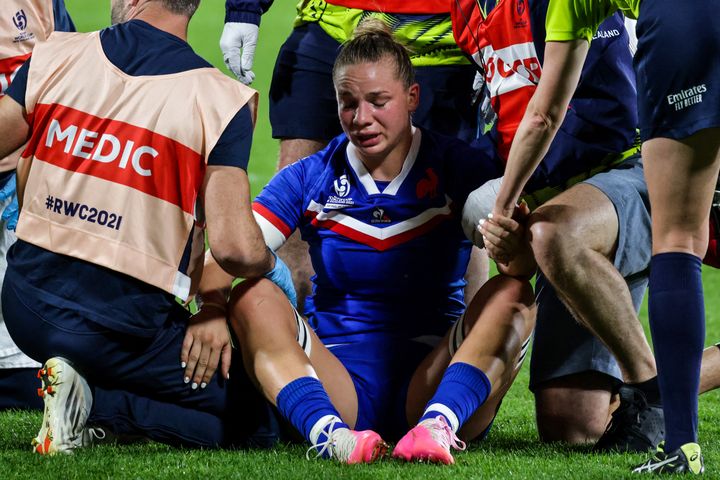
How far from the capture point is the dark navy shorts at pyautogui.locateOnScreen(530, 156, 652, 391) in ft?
10.4

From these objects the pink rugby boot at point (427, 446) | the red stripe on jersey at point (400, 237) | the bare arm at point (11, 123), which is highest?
the bare arm at point (11, 123)

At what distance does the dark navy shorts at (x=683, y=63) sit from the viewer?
251 centimetres

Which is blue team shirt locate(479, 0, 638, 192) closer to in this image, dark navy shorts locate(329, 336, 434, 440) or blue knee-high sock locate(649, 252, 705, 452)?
dark navy shorts locate(329, 336, 434, 440)

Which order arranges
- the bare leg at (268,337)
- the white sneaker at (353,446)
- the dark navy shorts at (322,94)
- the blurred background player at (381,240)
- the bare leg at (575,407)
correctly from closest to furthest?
the white sneaker at (353,446), the bare leg at (268,337), the blurred background player at (381,240), the bare leg at (575,407), the dark navy shorts at (322,94)

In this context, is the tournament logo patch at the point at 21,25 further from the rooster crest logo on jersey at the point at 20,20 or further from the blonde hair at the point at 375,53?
the blonde hair at the point at 375,53

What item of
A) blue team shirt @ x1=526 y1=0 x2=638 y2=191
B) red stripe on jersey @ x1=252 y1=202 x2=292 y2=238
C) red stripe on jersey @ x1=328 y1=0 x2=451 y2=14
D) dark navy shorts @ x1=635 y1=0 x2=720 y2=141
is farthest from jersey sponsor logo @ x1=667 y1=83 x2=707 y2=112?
red stripe on jersey @ x1=328 y1=0 x2=451 y2=14

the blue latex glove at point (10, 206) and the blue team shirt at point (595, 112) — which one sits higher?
the blue team shirt at point (595, 112)

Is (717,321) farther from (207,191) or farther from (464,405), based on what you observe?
(207,191)

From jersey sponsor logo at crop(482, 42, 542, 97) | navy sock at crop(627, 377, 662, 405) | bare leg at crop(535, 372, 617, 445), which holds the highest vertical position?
jersey sponsor logo at crop(482, 42, 542, 97)

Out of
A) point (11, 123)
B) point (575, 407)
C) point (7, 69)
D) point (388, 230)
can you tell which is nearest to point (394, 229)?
point (388, 230)

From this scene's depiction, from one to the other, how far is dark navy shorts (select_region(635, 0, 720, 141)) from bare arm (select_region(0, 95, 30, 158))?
1.43 m

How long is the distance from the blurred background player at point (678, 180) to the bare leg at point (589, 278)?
1.20ft

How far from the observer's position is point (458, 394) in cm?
283

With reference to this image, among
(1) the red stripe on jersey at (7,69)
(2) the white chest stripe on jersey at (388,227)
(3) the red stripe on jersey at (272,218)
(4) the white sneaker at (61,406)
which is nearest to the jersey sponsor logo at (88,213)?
(4) the white sneaker at (61,406)
